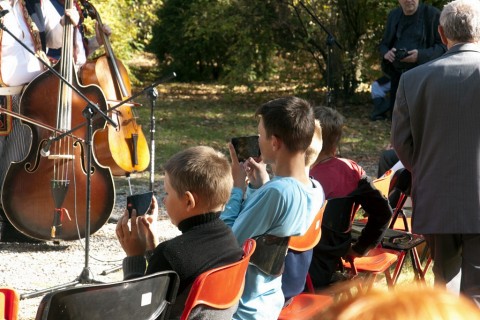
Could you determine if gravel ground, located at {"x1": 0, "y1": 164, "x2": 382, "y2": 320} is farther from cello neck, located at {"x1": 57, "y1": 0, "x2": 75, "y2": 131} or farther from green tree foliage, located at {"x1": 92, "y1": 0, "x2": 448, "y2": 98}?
green tree foliage, located at {"x1": 92, "y1": 0, "x2": 448, "y2": 98}

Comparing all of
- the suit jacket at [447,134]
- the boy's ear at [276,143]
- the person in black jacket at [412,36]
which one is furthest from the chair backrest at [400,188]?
the person in black jacket at [412,36]

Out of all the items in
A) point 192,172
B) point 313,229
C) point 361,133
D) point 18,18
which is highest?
point 18,18

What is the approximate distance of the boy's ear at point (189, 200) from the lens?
9.07 feet

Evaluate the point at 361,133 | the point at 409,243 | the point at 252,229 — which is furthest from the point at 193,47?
the point at 252,229

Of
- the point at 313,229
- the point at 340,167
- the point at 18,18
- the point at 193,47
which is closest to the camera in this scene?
the point at 313,229

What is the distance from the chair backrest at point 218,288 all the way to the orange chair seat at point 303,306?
0.66m

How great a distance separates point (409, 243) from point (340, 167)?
0.58 m

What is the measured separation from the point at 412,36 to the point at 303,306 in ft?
16.0

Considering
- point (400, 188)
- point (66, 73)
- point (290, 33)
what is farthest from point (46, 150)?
point (290, 33)

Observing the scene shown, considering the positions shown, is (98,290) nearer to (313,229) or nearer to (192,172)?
(192,172)

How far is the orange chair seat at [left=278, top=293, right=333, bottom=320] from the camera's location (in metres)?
3.30

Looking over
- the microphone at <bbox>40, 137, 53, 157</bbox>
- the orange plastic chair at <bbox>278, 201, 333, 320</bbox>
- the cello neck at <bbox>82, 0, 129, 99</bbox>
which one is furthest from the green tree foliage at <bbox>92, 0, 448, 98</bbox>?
the orange plastic chair at <bbox>278, 201, 333, 320</bbox>

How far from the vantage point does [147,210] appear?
2.88 metres

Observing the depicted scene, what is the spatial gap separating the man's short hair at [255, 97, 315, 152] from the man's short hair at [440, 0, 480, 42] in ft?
2.29
